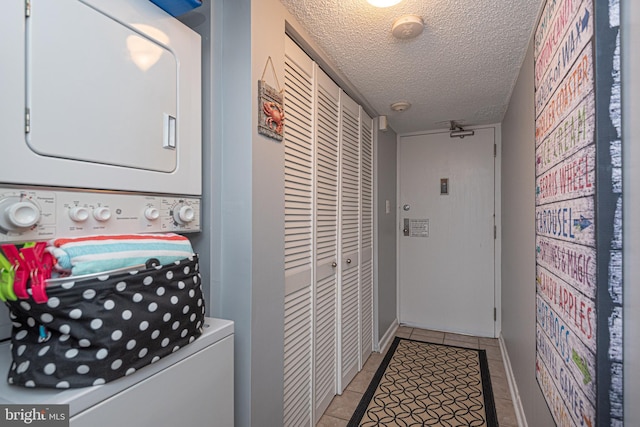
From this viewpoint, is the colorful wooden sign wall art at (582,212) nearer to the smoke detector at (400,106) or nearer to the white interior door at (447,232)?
the smoke detector at (400,106)

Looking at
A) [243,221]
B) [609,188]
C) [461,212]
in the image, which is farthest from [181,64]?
[461,212]

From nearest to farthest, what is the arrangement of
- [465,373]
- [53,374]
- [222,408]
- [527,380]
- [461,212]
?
1. [53,374]
2. [222,408]
3. [527,380]
4. [465,373]
5. [461,212]

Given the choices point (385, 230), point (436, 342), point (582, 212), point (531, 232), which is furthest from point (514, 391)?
point (582, 212)

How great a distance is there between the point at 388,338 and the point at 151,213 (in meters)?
2.73

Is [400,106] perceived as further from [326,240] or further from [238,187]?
[238,187]

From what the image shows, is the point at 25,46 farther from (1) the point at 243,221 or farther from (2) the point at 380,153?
(2) the point at 380,153

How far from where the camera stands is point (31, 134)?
2.20 feet

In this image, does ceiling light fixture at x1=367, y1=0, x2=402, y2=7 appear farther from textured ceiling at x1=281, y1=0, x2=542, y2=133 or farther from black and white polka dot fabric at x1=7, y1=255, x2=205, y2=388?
black and white polka dot fabric at x1=7, y1=255, x2=205, y2=388

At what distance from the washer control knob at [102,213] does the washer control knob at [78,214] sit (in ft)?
0.08

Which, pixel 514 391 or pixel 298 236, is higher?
pixel 298 236

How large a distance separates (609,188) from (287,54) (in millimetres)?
1297

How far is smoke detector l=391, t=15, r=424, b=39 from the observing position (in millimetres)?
1432

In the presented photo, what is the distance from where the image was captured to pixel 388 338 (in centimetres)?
310

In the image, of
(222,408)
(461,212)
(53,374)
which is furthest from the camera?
(461,212)
